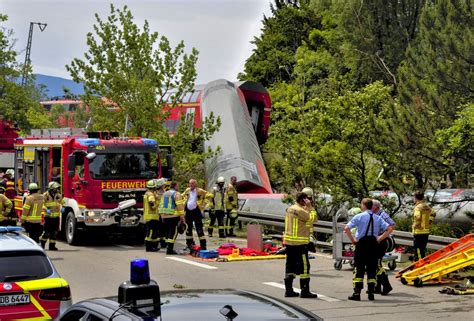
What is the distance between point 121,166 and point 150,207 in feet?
6.43

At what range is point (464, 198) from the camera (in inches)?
810

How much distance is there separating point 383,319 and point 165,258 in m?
8.17

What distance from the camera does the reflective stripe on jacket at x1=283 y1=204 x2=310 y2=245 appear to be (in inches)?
546

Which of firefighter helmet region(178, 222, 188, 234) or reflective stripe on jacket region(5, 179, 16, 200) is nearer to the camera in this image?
firefighter helmet region(178, 222, 188, 234)

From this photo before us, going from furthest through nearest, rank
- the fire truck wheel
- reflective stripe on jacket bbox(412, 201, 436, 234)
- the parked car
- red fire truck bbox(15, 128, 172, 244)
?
the fire truck wheel → red fire truck bbox(15, 128, 172, 244) → reflective stripe on jacket bbox(412, 201, 436, 234) → the parked car

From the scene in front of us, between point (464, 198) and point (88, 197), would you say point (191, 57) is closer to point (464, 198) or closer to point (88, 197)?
point (88, 197)

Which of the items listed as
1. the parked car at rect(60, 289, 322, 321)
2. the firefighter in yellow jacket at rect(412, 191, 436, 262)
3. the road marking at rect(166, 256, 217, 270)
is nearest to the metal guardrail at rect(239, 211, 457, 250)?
the firefighter in yellow jacket at rect(412, 191, 436, 262)

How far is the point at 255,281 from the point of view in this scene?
15836mm

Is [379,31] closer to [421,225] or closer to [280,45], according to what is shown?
[280,45]

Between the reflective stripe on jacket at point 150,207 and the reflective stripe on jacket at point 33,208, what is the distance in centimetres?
240

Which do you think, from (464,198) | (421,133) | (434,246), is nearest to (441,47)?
(421,133)

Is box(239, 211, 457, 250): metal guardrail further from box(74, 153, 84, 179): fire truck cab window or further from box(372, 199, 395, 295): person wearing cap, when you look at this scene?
box(74, 153, 84, 179): fire truck cab window

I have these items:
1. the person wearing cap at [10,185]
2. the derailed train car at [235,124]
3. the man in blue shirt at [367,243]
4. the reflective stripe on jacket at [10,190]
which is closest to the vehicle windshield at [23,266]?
the man in blue shirt at [367,243]

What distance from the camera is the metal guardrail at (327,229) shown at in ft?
56.1
